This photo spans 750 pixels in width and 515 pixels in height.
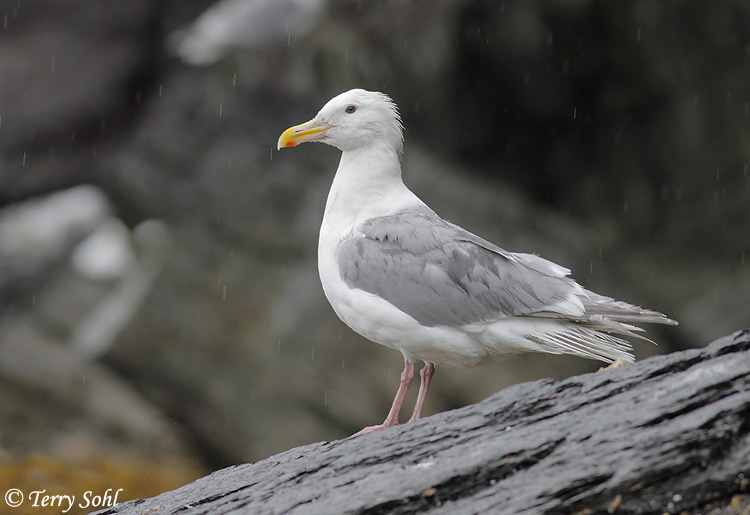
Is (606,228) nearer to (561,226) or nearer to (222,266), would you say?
(561,226)

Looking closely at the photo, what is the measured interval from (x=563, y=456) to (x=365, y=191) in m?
2.21

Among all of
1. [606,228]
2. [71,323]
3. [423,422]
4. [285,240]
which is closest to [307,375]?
[285,240]

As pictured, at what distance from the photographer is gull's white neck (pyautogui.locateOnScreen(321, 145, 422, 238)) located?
445 centimetres

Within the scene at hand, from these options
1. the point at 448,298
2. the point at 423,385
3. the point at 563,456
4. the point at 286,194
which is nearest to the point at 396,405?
the point at 423,385

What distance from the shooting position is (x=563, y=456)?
8.83 feet

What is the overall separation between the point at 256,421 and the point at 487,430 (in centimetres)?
527

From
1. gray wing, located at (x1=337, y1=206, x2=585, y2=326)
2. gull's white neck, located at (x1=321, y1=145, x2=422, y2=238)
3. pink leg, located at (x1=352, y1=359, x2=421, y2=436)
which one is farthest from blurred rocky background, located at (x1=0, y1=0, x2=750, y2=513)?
gray wing, located at (x1=337, y1=206, x2=585, y2=326)

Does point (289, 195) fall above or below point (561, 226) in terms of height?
above

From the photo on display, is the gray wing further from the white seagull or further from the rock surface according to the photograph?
the rock surface

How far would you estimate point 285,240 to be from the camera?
27.1 ft

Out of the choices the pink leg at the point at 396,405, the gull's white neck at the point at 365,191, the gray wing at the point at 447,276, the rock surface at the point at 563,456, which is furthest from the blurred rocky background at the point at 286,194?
the rock surface at the point at 563,456

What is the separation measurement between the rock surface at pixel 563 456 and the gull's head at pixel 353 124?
1826 mm

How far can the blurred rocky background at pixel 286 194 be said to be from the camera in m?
8.01

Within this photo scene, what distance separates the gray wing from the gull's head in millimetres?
602
